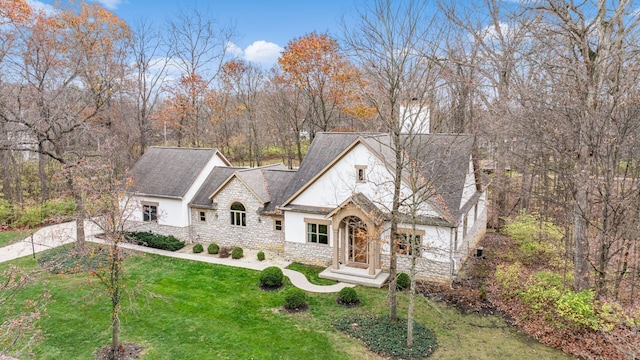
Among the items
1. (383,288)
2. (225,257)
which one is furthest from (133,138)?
(383,288)

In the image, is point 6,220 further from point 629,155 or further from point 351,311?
point 629,155

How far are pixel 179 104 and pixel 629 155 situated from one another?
113ft

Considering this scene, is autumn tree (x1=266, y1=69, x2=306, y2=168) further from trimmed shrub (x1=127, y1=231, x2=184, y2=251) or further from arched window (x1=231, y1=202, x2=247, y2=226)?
trimmed shrub (x1=127, y1=231, x2=184, y2=251)

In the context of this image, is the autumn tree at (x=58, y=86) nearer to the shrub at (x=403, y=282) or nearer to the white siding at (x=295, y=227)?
the white siding at (x=295, y=227)

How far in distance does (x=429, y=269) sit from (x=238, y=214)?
10900 millimetres

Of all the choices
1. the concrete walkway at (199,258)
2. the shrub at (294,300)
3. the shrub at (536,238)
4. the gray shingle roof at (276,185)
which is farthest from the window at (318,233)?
the shrub at (536,238)

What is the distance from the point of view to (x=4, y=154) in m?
28.1

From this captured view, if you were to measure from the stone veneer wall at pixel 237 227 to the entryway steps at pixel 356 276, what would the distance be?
158 inches

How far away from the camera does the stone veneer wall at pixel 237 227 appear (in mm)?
21359

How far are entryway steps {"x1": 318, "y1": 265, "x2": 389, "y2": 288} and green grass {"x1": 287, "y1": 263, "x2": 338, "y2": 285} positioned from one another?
274mm

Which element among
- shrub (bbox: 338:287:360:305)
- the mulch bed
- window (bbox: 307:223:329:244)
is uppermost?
window (bbox: 307:223:329:244)

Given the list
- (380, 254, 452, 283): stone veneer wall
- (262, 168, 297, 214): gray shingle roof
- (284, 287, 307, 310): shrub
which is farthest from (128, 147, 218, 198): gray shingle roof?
(380, 254, 452, 283): stone veneer wall

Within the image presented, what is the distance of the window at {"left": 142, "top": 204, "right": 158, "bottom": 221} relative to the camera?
2414cm

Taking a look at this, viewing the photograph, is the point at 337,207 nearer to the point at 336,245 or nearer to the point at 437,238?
the point at 336,245
